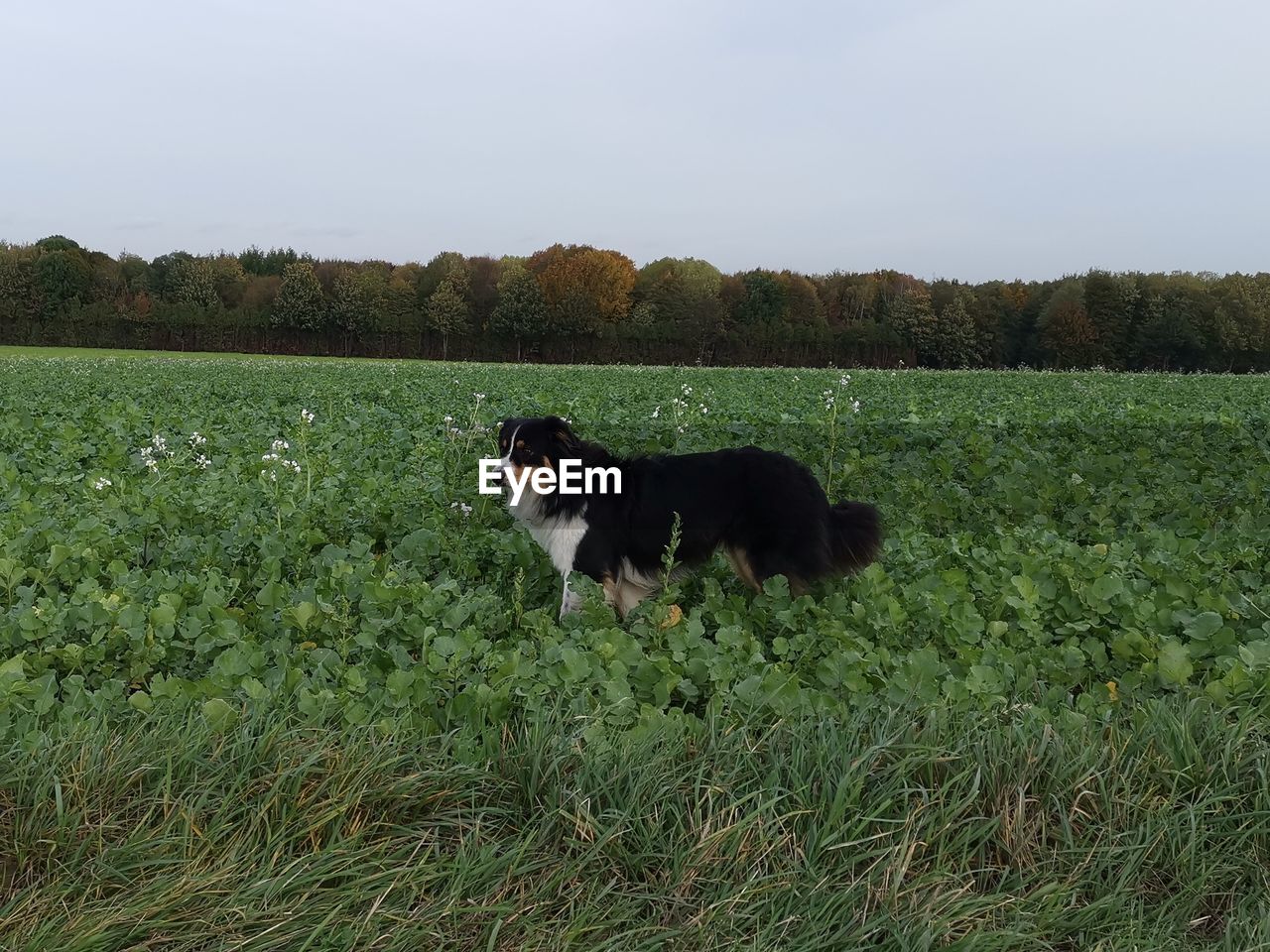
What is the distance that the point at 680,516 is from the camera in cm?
464

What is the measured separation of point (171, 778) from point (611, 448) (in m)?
6.68

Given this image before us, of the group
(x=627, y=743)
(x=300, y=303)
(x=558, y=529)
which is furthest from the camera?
(x=300, y=303)

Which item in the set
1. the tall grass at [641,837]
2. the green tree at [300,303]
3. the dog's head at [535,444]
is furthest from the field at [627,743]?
the green tree at [300,303]

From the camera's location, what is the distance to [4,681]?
3.03m

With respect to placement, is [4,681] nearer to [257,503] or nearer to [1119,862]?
[257,503]

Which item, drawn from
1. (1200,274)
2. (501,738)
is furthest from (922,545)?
(1200,274)

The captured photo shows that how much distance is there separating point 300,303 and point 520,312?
17220 millimetres

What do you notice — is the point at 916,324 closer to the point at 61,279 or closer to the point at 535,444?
the point at 535,444

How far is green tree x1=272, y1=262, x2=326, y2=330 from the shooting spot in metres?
64.0

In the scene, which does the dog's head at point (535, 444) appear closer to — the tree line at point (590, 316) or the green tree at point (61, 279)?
the tree line at point (590, 316)

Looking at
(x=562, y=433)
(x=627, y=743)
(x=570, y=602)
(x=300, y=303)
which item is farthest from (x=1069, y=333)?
(x=627, y=743)

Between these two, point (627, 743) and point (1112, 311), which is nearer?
point (627, 743)

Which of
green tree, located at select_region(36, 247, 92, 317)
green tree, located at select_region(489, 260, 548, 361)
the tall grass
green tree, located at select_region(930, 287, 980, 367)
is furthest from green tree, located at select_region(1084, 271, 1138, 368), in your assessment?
green tree, located at select_region(36, 247, 92, 317)

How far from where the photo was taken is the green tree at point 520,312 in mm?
65062
